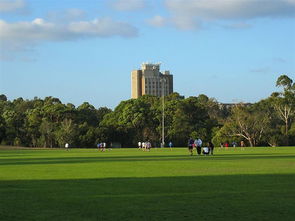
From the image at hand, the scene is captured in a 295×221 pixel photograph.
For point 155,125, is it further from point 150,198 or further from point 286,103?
point 150,198

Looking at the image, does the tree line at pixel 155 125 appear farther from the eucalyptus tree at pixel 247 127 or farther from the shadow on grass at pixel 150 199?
the shadow on grass at pixel 150 199

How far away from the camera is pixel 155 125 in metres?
120

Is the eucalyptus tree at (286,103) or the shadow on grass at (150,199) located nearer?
the shadow on grass at (150,199)

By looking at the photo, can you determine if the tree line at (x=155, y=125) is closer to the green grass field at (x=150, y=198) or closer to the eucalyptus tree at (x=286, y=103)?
the eucalyptus tree at (x=286, y=103)

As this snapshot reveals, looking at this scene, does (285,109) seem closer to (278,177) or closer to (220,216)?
(278,177)

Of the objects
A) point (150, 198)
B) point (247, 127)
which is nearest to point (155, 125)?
point (247, 127)

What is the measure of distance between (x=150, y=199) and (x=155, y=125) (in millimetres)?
105517

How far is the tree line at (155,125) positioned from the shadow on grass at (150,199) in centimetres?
8660

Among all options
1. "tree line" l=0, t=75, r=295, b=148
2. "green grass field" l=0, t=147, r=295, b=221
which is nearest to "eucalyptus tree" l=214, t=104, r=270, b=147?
"tree line" l=0, t=75, r=295, b=148

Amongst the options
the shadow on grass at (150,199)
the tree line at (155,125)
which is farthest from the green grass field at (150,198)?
the tree line at (155,125)

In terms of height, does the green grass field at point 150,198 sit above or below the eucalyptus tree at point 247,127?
below

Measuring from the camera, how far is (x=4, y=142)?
110 meters

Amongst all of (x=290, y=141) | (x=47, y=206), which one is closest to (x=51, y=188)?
(x=47, y=206)

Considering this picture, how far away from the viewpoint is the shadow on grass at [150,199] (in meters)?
11.5
